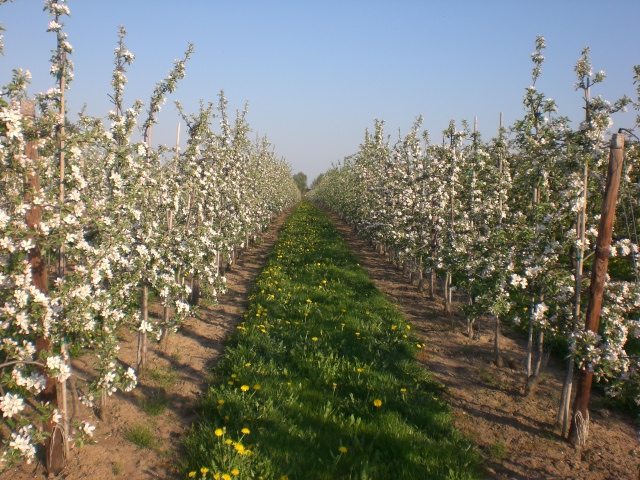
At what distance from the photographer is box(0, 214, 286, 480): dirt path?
4832 millimetres

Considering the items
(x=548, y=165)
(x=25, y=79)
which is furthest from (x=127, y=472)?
(x=548, y=165)

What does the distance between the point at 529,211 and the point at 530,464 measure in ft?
10.3

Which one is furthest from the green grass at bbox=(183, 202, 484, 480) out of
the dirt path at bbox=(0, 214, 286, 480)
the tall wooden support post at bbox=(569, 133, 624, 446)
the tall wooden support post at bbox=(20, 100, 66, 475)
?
the tall wooden support post at bbox=(569, 133, 624, 446)

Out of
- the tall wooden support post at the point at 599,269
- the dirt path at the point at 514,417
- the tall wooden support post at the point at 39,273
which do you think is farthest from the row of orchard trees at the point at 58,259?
the tall wooden support post at the point at 599,269

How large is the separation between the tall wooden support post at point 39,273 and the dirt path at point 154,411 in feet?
0.65

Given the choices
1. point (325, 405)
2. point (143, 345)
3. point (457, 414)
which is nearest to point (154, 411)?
point (143, 345)

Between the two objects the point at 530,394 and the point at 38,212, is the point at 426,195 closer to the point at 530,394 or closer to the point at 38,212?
the point at 530,394

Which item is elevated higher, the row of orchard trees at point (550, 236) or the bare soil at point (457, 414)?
the row of orchard trees at point (550, 236)

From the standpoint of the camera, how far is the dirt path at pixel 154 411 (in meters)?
4.83

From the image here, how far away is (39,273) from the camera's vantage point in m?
4.46

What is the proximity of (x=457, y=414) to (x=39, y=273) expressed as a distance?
206 inches

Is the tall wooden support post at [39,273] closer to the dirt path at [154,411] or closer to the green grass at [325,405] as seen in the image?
the dirt path at [154,411]

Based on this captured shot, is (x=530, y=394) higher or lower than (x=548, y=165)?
lower

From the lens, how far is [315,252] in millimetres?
17828
